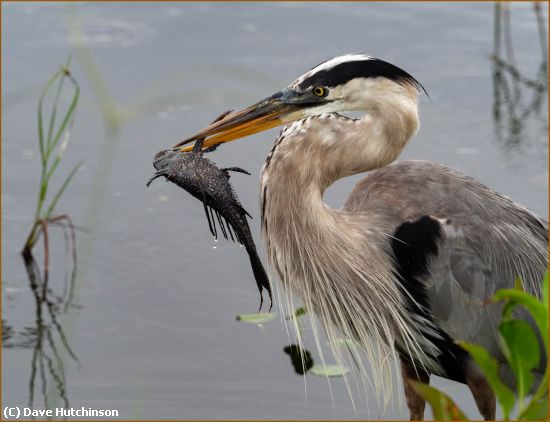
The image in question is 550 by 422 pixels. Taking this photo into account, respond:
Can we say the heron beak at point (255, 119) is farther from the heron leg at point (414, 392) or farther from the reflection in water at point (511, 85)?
the reflection in water at point (511, 85)

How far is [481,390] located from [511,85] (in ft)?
10.9

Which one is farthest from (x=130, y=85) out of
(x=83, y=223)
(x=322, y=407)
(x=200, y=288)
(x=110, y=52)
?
(x=322, y=407)

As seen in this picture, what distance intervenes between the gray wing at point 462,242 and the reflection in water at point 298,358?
77 cm

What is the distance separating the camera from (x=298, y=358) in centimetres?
387

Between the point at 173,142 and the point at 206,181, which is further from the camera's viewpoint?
the point at 173,142

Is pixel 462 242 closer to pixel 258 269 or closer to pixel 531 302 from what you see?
pixel 258 269

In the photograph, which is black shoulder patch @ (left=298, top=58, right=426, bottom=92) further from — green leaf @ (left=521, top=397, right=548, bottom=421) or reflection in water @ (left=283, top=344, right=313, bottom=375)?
green leaf @ (left=521, top=397, right=548, bottom=421)

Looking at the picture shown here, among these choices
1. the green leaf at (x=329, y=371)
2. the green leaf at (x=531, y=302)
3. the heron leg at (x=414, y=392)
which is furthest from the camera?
the green leaf at (x=329, y=371)

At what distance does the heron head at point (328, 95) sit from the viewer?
9.39ft

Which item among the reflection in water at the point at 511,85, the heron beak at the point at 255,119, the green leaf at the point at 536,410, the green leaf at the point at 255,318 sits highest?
the reflection in water at the point at 511,85

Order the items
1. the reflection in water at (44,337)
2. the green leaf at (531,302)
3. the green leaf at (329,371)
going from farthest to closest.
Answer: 1. the green leaf at (329,371)
2. the reflection in water at (44,337)
3. the green leaf at (531,302)

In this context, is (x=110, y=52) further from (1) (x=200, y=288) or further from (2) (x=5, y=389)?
(2) (x=5, y=389)

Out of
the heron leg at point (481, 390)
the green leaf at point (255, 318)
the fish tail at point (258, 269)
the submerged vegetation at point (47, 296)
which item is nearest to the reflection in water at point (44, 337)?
the submerged vegetation at point (47, 296)

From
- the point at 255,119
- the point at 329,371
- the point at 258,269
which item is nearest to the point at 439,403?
the point at 258,269
